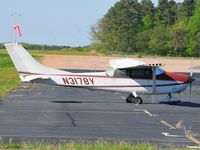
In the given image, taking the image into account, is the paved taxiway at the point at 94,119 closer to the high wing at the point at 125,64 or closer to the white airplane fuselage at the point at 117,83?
the white airplane fuselage at the point at 117,83

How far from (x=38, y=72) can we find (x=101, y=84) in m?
2.52

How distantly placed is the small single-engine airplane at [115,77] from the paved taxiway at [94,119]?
2.33 ft

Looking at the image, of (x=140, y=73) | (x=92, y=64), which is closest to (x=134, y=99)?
(x=140, y=73)

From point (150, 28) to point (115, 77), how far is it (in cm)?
13938

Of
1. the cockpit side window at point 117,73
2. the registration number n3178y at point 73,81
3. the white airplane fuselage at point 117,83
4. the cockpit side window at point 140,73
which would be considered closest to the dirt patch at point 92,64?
the white airplane fuselage at point 117,83

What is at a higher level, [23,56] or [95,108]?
[23,56]

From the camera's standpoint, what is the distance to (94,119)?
67.7 feet

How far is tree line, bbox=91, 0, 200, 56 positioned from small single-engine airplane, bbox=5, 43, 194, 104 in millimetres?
114459

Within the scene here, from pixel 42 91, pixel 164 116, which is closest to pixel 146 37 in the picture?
pixel 42 91

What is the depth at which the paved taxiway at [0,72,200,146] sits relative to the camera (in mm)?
16484

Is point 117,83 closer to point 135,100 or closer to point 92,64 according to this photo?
point 135,100

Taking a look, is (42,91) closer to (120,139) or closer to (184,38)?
(120,139)

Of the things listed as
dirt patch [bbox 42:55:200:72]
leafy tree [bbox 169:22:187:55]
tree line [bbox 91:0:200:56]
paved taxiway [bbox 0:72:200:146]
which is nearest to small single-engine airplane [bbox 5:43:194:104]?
paved taxiway [bbox 0:72:200:146]

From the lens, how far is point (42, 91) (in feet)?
112
